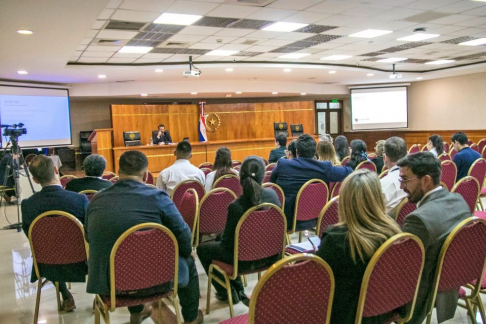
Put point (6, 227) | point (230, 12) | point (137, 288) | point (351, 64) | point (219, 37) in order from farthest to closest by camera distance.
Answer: point (351, 64), point (219, 37), point (6, 227), point (230, 12), point (137, 288)

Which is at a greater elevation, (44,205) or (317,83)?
(317,83)

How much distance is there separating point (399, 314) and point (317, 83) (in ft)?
48.4

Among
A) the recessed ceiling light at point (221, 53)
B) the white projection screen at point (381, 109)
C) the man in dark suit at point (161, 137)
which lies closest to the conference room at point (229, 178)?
the recessed ceiling light at point (221, 53)

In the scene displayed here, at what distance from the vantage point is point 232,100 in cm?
1778

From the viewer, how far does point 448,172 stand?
197 inches

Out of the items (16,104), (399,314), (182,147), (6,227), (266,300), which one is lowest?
(6,227)

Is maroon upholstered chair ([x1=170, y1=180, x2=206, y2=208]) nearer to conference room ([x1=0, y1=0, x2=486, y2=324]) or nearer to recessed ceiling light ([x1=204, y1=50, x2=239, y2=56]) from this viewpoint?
conference room ([x1=0, y1=0, x2=486, y2=324])

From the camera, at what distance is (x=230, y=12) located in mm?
5867

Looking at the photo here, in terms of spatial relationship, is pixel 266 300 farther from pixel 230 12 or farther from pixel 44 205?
pixel 230 12

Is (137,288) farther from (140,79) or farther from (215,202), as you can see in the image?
(140,79)

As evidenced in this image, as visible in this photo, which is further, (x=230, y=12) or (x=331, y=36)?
(x=331, y=36)

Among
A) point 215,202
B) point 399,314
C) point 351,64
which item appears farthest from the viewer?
point 351,64

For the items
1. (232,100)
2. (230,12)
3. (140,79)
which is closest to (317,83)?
(232,100)

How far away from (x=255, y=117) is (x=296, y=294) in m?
14.0
